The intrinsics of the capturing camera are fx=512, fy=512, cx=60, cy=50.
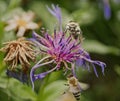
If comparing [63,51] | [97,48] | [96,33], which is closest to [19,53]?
[63,51]

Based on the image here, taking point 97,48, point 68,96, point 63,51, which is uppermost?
point 63,51

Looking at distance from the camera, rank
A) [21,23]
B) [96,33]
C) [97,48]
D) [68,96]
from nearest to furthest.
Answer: [68,96] < [21,23] < [97,48] < [96,33]

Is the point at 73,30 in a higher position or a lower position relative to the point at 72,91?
higher

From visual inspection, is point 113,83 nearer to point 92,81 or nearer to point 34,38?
point 92,81

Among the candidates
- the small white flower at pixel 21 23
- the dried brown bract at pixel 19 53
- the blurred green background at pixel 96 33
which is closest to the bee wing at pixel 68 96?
the dried brown bract at pixel 19 53

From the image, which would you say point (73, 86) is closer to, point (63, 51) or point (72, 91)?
point (72, 91)

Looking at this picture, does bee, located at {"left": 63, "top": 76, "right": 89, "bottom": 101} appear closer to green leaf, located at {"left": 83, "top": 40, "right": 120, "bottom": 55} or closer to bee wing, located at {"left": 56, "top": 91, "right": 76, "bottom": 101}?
bee wing, located at {"left": 56, "top": 91, "right": 76, "bottom": 101}

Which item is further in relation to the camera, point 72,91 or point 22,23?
point 22,23
